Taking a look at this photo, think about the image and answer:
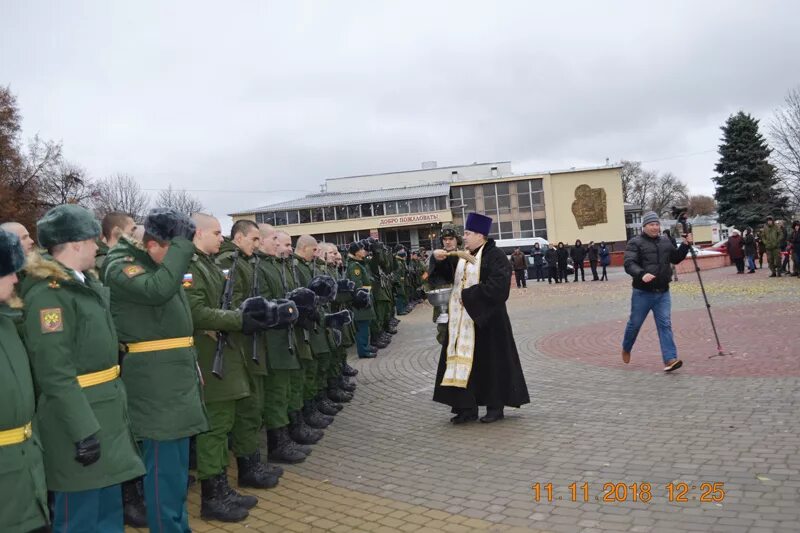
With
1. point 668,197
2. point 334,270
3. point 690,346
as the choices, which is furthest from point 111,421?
point 668,197

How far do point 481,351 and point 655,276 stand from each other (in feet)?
9.76

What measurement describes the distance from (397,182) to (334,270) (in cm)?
6433

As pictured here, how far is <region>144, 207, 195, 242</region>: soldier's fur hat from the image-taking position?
368 cm

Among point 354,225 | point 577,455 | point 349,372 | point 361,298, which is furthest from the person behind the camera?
point 354,225

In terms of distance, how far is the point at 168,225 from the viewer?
3674 millimetres

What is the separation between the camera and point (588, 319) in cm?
1459

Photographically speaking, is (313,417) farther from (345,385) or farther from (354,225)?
(354,225)

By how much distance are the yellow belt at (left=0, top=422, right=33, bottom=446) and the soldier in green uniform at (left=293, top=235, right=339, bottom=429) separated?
3.33 meters

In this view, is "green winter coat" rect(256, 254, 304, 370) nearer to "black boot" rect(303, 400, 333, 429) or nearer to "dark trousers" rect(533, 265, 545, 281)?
"black boot" rect(303, 400, 333, 429)

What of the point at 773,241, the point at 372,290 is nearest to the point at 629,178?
the point at 773,241

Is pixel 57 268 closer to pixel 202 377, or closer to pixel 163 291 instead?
pixel 163 291

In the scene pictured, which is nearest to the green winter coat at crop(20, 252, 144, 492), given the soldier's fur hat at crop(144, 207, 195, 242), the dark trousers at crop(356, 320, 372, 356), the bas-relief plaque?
the soldier's fur hat at crop(144, 207, 195, 242)

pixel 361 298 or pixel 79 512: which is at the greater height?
pixel 361 298
